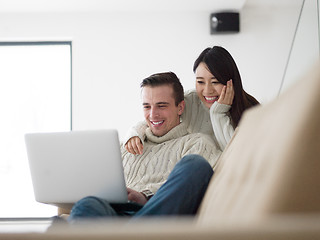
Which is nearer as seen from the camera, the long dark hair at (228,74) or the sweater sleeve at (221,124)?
the sweater sleeve at (221,124)

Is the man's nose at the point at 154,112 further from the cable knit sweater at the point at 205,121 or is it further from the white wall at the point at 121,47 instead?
the white wall at the point at 121,47

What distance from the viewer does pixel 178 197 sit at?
1360 millimetres

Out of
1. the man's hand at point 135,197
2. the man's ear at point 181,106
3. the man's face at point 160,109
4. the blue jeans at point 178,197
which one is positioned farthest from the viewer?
the man's ear at point 181,106

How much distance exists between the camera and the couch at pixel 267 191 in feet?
2.06

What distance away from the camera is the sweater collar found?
253 centimetres

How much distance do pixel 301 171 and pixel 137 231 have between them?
399 mm

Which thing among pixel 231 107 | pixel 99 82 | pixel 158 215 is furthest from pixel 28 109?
pixel 158 215

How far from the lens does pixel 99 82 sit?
6.08 m

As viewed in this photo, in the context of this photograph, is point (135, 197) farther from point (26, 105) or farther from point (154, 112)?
point (26, 105)

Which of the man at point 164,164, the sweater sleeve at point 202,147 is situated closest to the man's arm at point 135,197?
the man at point 164,164

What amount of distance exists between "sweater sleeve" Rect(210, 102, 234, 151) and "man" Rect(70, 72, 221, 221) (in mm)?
118

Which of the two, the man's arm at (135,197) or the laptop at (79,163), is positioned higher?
the laptop at (79,163)

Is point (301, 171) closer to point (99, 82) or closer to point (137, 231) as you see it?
point (137, 231)

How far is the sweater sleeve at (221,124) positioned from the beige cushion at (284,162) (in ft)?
4.51
